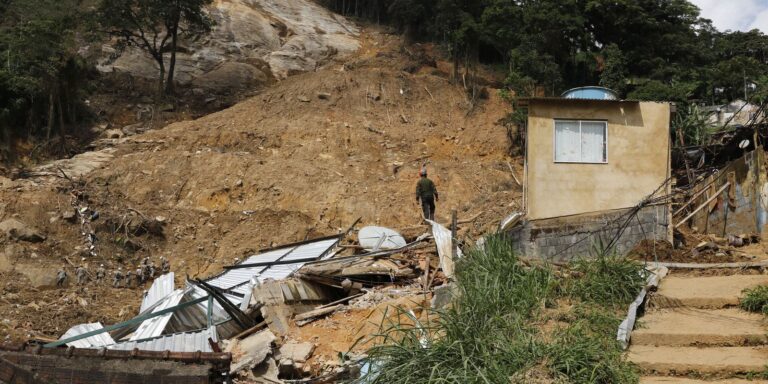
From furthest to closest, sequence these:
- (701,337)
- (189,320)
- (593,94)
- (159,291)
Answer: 1. (593,94)
2. (159,291)
3. (189,320)
4. (701,337)

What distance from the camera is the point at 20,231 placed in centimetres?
1580

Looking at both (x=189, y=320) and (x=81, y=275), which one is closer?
(x=189, y=320)

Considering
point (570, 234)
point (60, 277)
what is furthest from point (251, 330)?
point (60, 277)

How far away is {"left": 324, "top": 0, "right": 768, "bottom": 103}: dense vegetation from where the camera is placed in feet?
77.6

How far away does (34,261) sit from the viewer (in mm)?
15211

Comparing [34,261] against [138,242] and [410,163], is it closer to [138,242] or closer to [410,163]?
[138,242]

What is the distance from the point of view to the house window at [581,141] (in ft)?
41.9

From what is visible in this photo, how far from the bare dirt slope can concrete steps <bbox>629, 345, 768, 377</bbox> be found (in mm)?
6507

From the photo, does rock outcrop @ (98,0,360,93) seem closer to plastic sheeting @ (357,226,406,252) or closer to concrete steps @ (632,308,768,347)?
plastic sheeting @ (357,226,406,252)

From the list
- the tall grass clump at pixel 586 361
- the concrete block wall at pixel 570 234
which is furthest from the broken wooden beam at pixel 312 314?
the tall grass clump at pixel 586 361

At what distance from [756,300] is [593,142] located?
5313 mm

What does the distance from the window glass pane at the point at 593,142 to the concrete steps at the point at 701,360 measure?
587cm

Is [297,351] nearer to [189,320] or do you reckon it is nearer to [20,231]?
[189,320]

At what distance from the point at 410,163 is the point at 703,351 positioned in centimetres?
1439
